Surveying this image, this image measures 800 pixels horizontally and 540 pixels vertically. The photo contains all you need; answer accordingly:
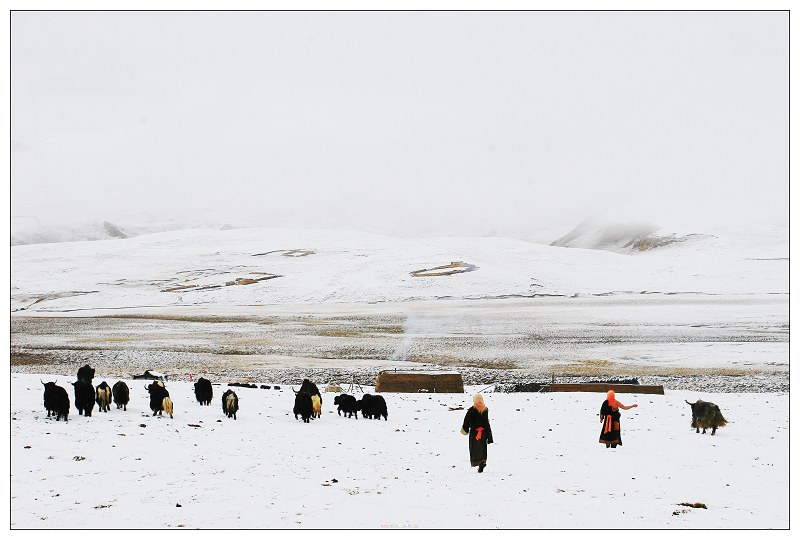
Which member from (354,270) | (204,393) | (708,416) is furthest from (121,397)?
(354,270)

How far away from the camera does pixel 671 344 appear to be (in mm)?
36656

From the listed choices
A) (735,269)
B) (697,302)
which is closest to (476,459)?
(697,302)

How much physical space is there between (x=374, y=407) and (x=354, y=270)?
55.8m

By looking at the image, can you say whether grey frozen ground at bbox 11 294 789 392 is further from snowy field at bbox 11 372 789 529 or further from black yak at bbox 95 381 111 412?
black yak at bbox 95 381 111 412

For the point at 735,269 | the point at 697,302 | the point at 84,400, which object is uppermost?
the point at 735,269

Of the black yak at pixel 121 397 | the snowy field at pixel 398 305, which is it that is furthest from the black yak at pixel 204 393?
the snowy field at pixel 398 305

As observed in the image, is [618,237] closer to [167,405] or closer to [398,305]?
[398,305]

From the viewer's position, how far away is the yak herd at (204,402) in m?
13.3

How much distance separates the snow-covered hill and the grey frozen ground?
4312 millimetres

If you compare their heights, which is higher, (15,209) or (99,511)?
(15,209)

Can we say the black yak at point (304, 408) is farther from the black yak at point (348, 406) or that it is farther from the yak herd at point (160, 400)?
the black yak at point (348, 406)

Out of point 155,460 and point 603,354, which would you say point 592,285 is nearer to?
point 603,354

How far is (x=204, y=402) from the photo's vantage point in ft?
55.2

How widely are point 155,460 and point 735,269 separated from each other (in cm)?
6752
